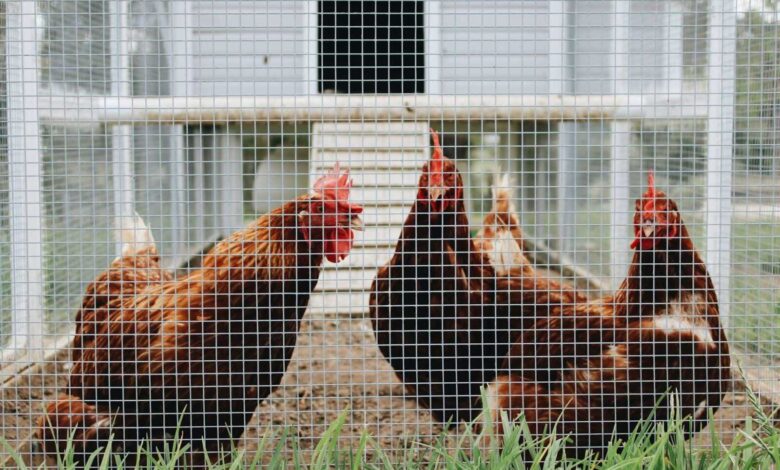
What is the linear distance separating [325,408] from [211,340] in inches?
28.4

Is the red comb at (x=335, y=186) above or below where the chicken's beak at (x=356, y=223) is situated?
above

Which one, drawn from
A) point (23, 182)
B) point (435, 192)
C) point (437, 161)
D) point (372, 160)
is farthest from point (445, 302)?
point (372, 160)

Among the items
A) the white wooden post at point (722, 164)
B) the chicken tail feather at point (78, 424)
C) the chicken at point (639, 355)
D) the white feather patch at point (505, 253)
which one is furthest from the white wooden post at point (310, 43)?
the white wooden post at point (722, 164)

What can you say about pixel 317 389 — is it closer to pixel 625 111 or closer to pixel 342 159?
pixel 342 159

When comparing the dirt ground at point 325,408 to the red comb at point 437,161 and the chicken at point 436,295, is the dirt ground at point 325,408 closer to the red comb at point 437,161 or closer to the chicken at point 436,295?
the chicken at point 436,295

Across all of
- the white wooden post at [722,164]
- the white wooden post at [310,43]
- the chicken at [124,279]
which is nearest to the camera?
the white wooden post at [310,43]

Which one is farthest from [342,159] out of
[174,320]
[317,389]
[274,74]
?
[174,320]

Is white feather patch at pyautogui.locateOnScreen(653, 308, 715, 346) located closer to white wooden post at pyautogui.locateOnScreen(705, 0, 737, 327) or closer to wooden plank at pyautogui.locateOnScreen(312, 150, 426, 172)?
white wooden post at pyautogui.locateOnScreen(705, 0, 737, 327)

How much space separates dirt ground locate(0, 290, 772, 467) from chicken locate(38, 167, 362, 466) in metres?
0.12

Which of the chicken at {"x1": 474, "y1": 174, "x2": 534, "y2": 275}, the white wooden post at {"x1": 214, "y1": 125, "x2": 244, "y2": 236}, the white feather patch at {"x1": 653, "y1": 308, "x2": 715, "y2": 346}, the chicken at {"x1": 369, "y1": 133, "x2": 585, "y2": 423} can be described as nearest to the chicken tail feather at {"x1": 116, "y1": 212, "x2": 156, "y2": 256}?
the white wooden post at {"x1": 214, "y1": 125, "x2": 244, "y2": 236}

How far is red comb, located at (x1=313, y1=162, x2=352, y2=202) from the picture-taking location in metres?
2.79

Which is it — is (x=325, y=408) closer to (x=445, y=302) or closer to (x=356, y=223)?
(x=445, y=302)

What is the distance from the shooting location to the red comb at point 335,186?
2793 millimetres

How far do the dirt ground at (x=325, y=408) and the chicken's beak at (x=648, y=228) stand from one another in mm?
596
